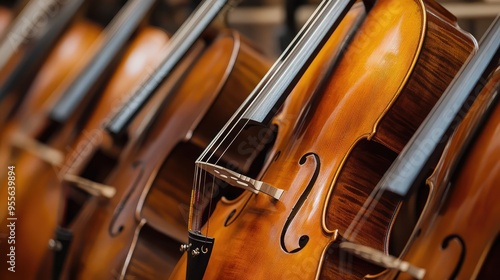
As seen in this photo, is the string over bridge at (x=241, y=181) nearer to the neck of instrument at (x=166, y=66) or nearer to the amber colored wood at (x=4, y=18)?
the neck of instrument at (x=166, y=66)

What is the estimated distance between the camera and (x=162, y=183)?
1.44 meters

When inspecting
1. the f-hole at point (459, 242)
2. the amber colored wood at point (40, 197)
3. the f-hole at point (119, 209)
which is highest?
the f-hole at point (459, 242)

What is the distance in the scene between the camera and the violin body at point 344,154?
98 cm

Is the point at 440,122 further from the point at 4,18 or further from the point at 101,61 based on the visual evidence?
the point at 4,18

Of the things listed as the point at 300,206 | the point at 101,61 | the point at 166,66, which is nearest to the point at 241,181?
the point at 300,206

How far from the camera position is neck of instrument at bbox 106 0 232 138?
5.27ft

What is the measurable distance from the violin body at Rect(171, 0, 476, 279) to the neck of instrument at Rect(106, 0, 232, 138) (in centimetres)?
51

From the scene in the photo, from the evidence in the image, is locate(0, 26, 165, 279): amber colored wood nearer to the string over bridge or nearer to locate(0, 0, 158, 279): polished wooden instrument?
locate(0, 0, 158, 279): polished wooden instrument

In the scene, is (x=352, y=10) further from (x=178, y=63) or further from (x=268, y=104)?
(x=178, y=63)

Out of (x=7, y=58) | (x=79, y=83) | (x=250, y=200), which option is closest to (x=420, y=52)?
(x=250, y=200)

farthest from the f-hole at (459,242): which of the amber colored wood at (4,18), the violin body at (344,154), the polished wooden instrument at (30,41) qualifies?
the amber colored wood at (4,18)

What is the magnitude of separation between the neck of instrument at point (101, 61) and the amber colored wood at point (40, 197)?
0.06m

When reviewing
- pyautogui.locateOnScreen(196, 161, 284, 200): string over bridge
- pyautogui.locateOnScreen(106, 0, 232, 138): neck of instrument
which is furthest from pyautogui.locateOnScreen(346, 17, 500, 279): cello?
pyautogui.locateOnScreen(106, 0, 232, 138): neck of instrument

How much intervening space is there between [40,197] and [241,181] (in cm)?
92
